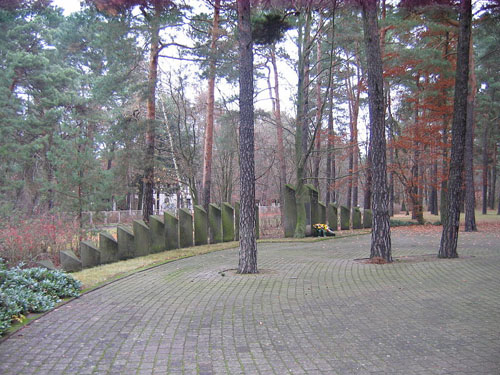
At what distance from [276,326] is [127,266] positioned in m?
5.55

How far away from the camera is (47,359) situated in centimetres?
381

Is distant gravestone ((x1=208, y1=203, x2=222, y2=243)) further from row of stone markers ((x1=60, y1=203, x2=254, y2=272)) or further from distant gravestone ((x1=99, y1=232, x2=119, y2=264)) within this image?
distant gravestone ((x1=99, y1=232, x2=119, y2=264))

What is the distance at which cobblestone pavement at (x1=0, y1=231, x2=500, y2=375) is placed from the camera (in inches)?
144

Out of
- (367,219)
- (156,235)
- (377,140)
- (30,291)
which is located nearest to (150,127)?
(156,235)

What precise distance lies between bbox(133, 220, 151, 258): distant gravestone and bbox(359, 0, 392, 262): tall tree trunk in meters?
5.95

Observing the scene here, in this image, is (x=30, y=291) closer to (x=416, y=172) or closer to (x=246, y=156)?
(x=246, y=156)

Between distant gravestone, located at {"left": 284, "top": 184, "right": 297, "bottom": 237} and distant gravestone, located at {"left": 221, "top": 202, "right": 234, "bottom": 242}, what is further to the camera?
distant gravestone, located at {"left": 284, "top": 184, "right": 297, "bottom": 237}

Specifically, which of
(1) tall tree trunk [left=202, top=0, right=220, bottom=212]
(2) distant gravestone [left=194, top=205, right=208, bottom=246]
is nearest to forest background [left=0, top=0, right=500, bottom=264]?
(1) tall tree trunk [left=202, top=0, right=220, bottom=212]

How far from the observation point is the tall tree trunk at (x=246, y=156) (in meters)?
8.15

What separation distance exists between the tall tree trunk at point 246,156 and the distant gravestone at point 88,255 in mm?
3743

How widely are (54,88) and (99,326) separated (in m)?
22.0

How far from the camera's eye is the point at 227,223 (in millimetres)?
14797

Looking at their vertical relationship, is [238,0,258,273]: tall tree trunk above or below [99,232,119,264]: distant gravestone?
above

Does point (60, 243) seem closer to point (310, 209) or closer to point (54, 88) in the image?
point (310, 209)
